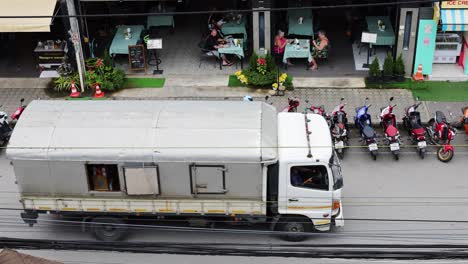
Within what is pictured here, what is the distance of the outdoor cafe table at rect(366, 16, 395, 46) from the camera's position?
26.0m

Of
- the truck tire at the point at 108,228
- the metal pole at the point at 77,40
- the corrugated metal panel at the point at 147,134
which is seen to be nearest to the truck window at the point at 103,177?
the corrugated metal panel at the point at 147,134

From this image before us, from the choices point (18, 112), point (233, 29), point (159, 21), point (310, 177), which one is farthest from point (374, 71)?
point (18, 112)

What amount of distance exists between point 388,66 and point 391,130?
14.9 feet

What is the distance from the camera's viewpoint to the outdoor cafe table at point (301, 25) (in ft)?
86.8

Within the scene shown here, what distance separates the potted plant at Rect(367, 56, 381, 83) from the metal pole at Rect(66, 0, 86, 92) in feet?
32.6

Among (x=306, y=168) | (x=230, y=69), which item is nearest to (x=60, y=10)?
(x=230, y=69)

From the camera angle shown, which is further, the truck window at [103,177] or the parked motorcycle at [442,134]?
the parked motorcycle at [442,134]

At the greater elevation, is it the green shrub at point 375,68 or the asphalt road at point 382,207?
the green shrub at point 375,68

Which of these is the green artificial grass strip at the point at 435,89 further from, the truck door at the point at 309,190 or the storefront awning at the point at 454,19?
the truck door at the point at 309,190

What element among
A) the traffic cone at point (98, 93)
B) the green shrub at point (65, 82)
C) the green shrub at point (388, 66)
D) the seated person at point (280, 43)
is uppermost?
the seated person at point (280, 43)

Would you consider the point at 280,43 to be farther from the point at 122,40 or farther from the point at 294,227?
the point at 294,227

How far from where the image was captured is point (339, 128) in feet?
69.5

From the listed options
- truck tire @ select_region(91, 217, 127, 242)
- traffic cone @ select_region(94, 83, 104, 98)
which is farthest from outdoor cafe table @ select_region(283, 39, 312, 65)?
truck tire @ select_region(91, 217, 127, 242)

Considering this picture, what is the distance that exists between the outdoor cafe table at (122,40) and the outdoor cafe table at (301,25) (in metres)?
5.59
